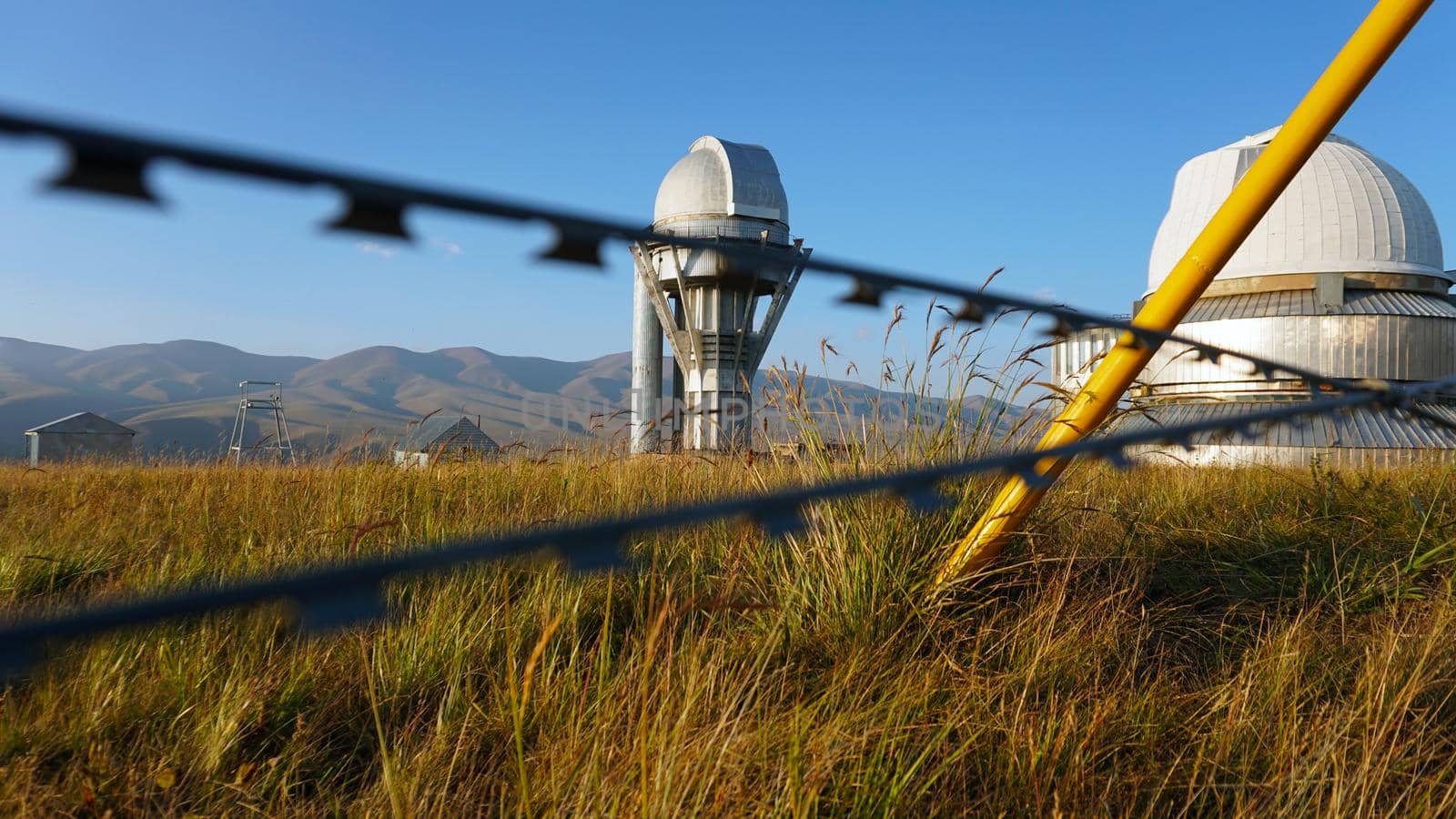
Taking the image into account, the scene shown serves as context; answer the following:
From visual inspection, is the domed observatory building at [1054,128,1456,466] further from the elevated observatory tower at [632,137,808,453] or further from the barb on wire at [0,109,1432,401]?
the barb on wire at [0,109,1432,401]

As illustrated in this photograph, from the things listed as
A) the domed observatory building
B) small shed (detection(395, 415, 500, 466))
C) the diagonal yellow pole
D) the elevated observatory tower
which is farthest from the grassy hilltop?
the elevated observatory tower

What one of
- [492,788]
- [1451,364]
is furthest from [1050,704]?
[1451,364]

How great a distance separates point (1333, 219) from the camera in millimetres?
16125

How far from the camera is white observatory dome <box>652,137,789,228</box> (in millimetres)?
22875

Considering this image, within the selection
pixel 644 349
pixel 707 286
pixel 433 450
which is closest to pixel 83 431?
pixel 644 349

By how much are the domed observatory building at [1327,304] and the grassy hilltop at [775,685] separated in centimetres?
1302

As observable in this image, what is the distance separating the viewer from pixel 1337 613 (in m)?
3.13

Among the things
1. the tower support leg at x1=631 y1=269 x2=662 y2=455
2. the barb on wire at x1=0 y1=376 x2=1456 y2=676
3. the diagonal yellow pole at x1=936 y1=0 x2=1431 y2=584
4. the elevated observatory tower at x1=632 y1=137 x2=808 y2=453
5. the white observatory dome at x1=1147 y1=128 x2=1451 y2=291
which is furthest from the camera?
the tower support leg at x1=631 y1=269 x2=662 y2=455

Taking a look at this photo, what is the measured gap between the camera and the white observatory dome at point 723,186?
2288cm

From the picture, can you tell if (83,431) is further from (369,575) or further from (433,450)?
(369,575)

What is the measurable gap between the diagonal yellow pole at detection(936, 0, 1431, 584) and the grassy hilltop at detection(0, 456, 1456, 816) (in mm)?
224

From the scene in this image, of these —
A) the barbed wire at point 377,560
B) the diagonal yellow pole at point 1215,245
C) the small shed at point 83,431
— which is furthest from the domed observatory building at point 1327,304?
the small shed at point 83,431

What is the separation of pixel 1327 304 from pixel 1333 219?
1.85m

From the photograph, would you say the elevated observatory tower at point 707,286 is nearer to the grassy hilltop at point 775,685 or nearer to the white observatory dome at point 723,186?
the white observatory dome at point 723,186
